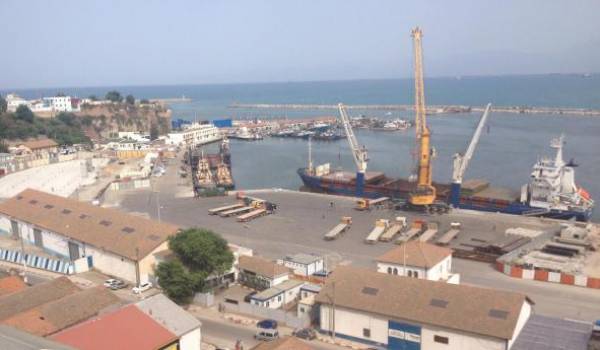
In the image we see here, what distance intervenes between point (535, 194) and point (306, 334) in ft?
62.6

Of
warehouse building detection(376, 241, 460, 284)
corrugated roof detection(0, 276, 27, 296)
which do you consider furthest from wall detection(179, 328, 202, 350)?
warehouse building detection(376, 241, 460, 284)

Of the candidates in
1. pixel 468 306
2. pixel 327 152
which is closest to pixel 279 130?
pixel 327 152

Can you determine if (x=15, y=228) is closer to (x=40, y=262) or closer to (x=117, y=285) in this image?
(x=40, y=262)

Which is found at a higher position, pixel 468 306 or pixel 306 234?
pixel 468 306

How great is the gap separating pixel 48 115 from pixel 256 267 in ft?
210

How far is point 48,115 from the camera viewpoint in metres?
71.9

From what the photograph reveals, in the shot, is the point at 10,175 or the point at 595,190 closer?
the point at 595,190

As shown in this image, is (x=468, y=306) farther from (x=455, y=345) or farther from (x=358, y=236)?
(x=358, y=236)

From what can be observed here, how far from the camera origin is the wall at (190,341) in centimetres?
1185

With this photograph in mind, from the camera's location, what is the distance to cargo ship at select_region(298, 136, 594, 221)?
2761 cm

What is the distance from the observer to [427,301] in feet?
42.3

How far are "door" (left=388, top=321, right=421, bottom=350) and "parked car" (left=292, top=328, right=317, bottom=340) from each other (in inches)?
76.7

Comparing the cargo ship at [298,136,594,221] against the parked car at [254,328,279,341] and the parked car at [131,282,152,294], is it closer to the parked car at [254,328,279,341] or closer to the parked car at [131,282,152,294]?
the parked car at [131,282,152,294]

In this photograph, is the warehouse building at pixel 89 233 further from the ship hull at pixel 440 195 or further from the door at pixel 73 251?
the ship hull at pixel 440 195
